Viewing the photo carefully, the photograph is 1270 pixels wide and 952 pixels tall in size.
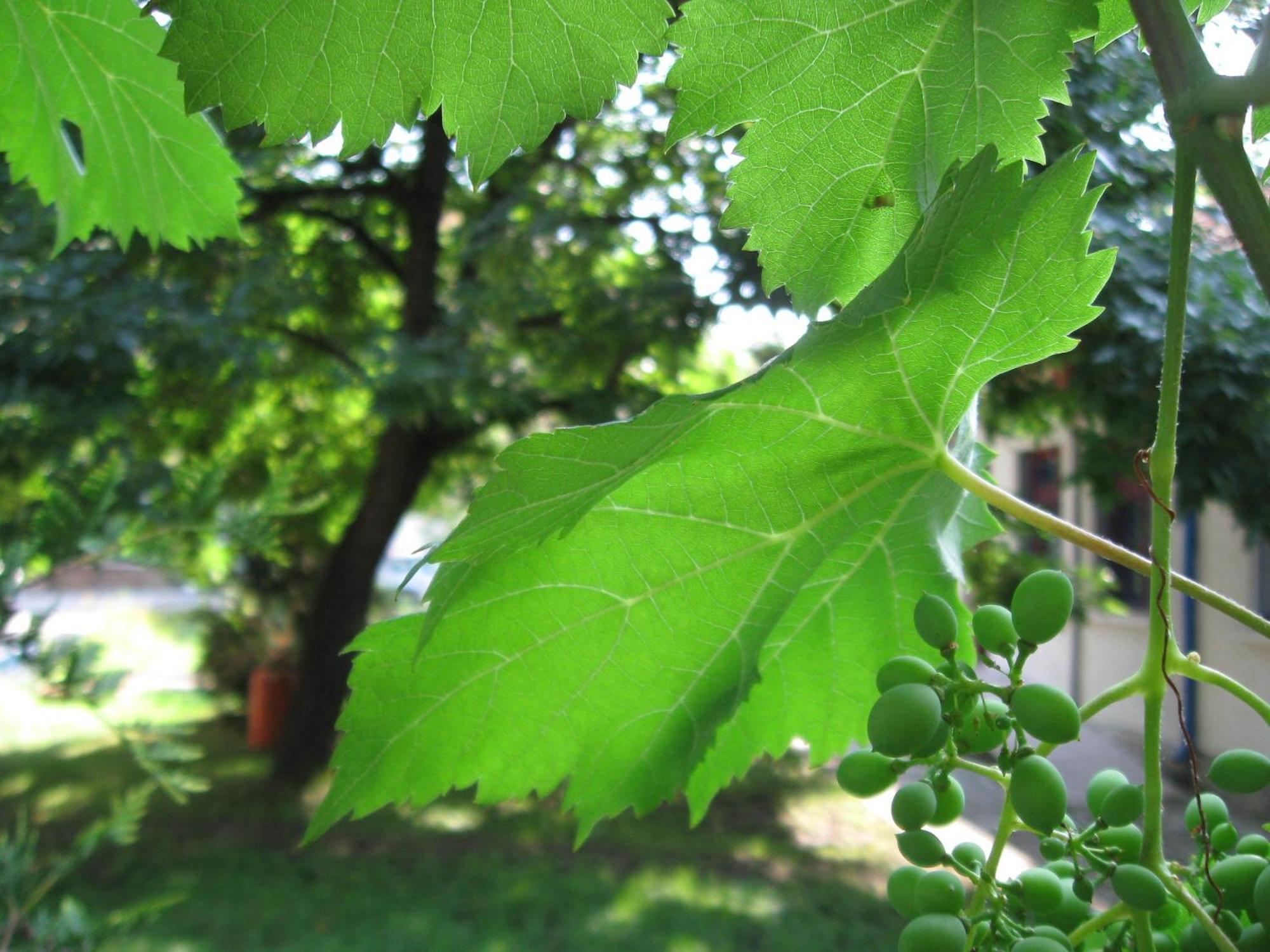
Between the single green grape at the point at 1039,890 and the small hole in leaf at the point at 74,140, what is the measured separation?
48 centimetres

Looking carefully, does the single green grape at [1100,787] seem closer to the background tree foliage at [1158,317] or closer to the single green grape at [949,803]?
the single green grape at [949,803]

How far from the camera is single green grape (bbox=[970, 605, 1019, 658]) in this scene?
32 centimetres

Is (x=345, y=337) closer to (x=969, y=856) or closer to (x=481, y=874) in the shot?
(x=481, y=874)

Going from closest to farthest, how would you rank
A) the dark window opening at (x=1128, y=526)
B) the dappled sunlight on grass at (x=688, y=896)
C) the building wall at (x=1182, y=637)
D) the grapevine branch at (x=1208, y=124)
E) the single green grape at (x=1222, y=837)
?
1. the grapevine branch at (x=1208, y=124)
2. the single green grape at (x=1222, y=837)
3. the building wall at (x=1182, y=637)
4. the dark window opening at (x=1128, y=526)
5. the dappled sunlight on grass at (x=688, y=896)

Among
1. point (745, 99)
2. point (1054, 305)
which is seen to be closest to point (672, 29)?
point (745, 99)

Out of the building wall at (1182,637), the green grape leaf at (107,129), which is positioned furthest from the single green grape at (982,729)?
the building wall at (1182,637)

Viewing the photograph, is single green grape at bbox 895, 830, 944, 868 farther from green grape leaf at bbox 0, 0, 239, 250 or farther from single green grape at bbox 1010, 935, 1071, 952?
green grape leaf at bbox 0, 0, 239, 250

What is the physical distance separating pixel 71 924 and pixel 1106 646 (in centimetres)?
397

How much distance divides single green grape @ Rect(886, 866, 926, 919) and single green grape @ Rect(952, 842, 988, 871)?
1 cm

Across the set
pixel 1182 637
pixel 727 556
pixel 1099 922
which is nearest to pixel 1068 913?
pixel 1099 922

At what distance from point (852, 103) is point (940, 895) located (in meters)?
0.25

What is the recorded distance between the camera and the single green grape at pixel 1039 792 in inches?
11.2

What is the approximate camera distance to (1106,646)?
444 centimetres

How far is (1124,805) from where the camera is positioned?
0.29 m
